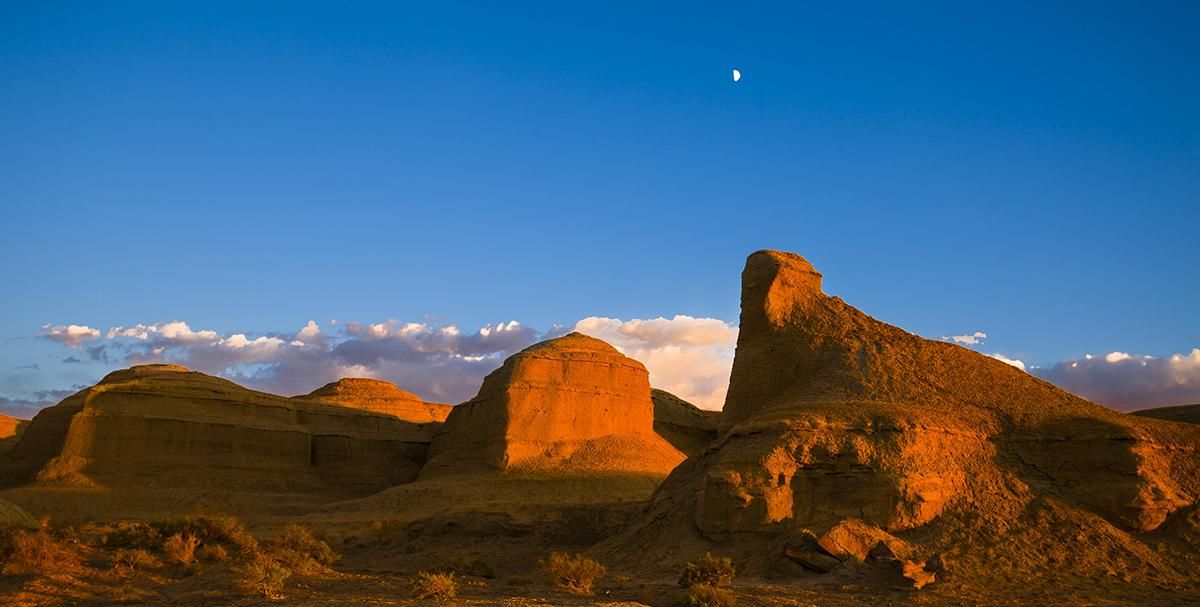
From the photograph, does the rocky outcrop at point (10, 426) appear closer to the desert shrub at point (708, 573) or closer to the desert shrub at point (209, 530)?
the desert shrub at point (209, 530)

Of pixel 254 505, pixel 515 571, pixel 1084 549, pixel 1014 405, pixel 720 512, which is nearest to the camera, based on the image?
pixel 1084 549

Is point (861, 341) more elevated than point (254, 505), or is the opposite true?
point (861, 341)

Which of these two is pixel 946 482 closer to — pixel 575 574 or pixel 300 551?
pixel 575 574

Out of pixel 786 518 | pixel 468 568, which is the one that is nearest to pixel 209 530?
pixel 468 568

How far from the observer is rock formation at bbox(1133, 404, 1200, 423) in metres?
37.4

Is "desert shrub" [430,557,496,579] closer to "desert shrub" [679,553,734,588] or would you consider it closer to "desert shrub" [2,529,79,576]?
"desert shrub" [679,553,734,588]

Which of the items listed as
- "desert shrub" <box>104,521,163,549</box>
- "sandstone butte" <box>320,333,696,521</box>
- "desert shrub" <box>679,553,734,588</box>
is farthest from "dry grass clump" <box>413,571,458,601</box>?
"sandstone butte" <box>320,333,696,521</box>

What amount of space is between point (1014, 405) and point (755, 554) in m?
8.54

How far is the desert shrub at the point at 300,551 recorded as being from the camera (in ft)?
78.4

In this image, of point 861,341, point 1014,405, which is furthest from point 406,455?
point 1014,405

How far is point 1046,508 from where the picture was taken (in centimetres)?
2233

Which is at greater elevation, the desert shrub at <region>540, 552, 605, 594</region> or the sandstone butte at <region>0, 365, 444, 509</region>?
the sandstone butte at <region>0, 365, 444, 509</region>

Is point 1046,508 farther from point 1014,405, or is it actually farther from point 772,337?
point 772,337

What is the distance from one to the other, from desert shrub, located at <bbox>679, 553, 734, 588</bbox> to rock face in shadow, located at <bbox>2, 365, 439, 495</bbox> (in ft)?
101
